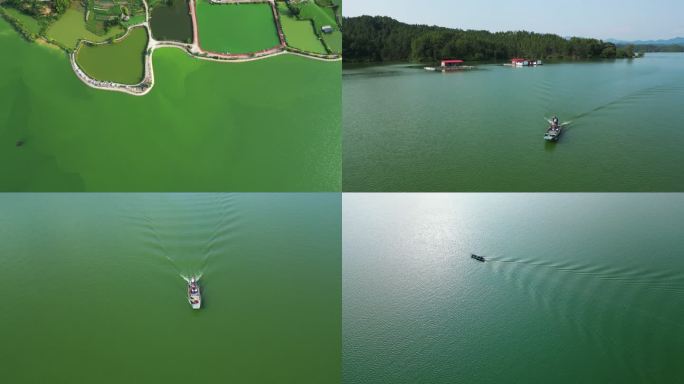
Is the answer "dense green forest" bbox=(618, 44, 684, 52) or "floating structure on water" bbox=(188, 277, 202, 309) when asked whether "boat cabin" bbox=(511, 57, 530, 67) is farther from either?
"floating structure on water" bbox=(188, 277, 202, 309)

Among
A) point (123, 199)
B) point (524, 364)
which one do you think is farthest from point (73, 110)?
point (524, 364)

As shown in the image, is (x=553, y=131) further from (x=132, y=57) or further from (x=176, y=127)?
(x=132, y=57)

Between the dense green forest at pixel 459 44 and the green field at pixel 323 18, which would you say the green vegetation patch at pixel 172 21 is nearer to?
the green field at pixel 323 18

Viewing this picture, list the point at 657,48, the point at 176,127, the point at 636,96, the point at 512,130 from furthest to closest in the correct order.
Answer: the point at 657,48 < the point at 636,96 < the point at 512,130 < the point at 176,127

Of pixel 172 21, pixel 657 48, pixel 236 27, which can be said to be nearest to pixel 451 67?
pixel 236 27

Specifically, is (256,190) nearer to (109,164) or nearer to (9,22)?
(109,164)

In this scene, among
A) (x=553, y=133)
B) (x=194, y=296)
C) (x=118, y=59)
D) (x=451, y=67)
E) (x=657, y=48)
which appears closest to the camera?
(x=194, y=296)

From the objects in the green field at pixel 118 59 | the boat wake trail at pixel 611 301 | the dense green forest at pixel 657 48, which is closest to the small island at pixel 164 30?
the green field at pixel 118 59
